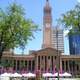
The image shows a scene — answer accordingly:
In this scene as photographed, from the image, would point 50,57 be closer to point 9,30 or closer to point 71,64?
point 71,64

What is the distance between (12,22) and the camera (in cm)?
4694

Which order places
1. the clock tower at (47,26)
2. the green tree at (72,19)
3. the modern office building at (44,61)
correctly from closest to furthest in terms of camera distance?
the green tree at (72,19) < the modern office building at (44,61) < the clock tower at (47,26)

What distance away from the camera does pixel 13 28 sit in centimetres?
4712

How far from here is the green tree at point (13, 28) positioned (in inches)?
1847

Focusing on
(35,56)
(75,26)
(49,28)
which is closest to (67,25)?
(75,26)

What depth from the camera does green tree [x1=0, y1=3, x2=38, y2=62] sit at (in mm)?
46906

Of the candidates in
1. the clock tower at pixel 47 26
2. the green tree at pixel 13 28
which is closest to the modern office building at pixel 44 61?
the clock tower at pixel 47 26

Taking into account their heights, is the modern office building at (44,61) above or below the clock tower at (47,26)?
below

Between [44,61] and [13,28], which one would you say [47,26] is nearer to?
[44,61]

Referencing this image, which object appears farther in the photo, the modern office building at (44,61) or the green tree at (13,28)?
the modern office building at (44,61)

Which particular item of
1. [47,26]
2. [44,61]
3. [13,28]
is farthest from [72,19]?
[47,26]

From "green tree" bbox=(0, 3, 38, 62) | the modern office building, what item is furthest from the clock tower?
"green tree" bbox=(0, 3, 38, 62)

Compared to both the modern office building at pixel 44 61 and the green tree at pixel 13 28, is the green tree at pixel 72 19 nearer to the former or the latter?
the green tree at pixel 13 28

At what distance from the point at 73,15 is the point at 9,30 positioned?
12.1 m
